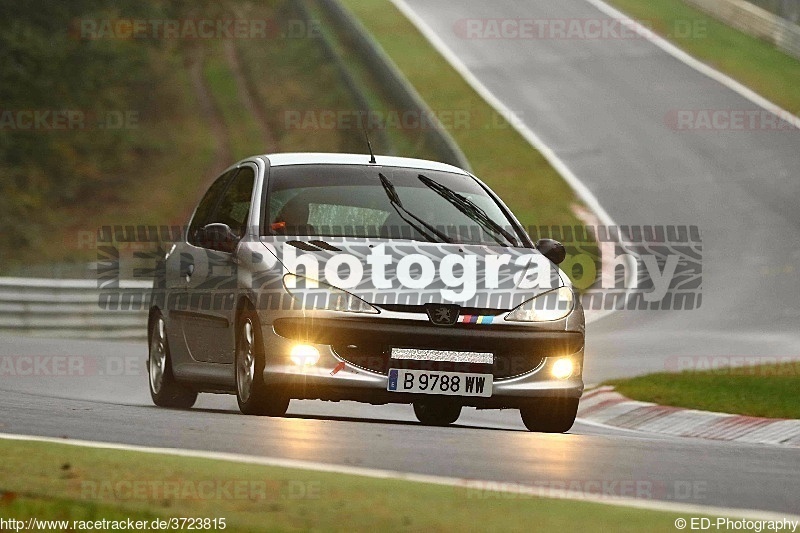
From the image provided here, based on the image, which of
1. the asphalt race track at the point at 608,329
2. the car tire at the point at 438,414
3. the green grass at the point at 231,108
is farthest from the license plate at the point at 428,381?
the green grass at the point at 231,108

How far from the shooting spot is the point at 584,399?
14.2 metres

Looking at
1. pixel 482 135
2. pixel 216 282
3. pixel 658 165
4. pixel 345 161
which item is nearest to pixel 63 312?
pixel 345 161

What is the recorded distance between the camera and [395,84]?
3753 cm

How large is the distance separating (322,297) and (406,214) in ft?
4.01

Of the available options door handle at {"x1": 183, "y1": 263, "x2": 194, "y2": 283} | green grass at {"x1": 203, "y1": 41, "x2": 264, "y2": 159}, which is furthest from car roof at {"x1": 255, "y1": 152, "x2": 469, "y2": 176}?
green grass at {"x1": 203, "y1": 41, "x2": 264, "y2": 159}

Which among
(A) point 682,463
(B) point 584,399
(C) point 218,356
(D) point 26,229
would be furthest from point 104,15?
(A) point 682,463

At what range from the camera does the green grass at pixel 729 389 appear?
1341 cm

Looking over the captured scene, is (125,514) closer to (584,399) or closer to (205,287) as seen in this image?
(205,287)

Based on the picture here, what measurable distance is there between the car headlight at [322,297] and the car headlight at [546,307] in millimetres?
844

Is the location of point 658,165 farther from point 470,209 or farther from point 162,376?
point 470,209

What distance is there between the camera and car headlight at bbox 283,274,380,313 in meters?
9.77

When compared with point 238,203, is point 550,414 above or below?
below

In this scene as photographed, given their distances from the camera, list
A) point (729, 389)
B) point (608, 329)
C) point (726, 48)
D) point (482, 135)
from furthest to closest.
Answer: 1. point (726, 48)
2. point (482, 135)
3. point (608, 329)
4. point (729, 389)

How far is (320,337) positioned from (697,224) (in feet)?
65.8
